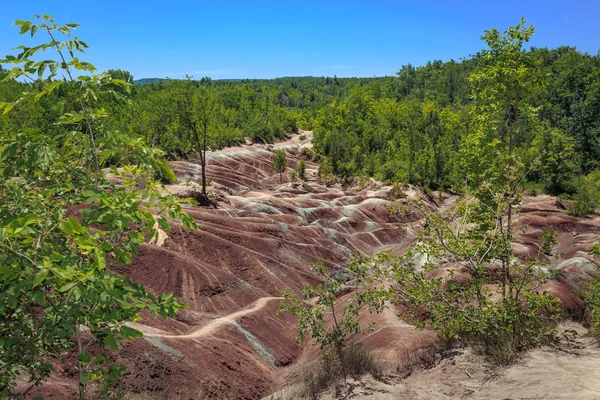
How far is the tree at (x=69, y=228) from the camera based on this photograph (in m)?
4.50

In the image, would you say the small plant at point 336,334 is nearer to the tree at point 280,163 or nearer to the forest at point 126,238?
the forest at point 126,238

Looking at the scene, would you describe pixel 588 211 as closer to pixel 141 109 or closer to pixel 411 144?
pixel 411 144

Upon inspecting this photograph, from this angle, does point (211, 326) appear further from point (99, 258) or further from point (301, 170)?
point (301, 170)

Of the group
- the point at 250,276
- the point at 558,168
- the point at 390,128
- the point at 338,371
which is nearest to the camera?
the point at 338,371

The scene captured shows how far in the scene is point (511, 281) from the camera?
12188mm

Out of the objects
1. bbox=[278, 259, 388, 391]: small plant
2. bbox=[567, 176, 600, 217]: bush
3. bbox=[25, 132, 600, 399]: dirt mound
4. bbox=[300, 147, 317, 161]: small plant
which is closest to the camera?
bbox=[278, 259, 388, 391]: small plant

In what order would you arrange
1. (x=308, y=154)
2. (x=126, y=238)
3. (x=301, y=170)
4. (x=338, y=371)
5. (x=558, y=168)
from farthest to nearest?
(x=308, y=154)
(x=301, y=170)
(x=558, y=168)
(x=338, y=371)
(x=126, y=238)

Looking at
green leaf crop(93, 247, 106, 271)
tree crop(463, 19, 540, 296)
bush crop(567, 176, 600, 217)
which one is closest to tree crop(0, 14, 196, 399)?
green leaf crop(93, 247, 106, 271)

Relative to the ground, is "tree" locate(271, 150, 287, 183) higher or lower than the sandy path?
higher

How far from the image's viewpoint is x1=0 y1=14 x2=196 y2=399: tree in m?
4.50

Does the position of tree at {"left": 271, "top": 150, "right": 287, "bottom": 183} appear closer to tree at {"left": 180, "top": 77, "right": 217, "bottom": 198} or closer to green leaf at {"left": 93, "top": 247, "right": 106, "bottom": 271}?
tree at {"left": 180, "top": 77, "right": 217, "bottom": 198}

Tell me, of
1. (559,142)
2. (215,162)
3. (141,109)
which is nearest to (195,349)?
(215,162)

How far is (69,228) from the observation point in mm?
4258

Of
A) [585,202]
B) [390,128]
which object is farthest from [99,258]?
[390,128]
